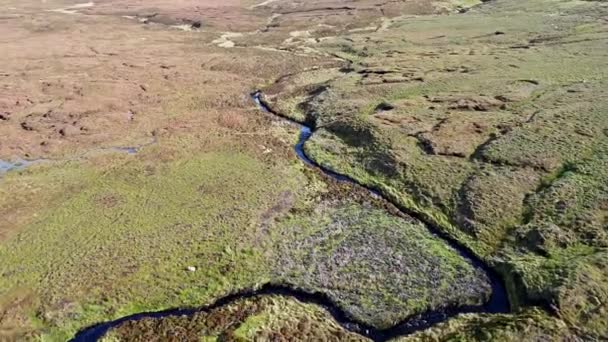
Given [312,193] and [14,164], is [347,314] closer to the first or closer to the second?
[312,193]

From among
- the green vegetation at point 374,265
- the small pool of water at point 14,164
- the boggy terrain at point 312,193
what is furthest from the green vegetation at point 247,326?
the small pool of water at point 14,164

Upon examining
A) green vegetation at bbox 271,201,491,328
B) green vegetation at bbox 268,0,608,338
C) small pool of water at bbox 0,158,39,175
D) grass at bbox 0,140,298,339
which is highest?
green vegetation at bbox 268,0,608,338

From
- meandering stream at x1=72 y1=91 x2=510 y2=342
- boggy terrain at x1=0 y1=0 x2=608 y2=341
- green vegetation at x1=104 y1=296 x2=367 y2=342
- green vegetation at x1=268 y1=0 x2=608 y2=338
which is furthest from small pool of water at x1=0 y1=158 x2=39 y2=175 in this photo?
green vegetation at x1=268 y1=0 x2=608 y2=338

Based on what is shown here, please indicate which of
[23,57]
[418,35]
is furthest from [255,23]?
[23,57]

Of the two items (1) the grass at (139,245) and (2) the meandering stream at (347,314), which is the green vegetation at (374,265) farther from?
(1) the grass at (139,245)

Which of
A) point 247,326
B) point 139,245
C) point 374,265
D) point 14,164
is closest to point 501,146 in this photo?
point 374,265

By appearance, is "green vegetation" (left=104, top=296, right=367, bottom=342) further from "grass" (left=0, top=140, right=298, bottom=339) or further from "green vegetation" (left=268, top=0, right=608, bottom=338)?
"green vegetation" (left=268, top=0, right=608, bottom=338)

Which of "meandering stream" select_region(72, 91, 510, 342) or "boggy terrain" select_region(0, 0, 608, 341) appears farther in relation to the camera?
"boggy terrain" select_region(0, 0, 608, 341)

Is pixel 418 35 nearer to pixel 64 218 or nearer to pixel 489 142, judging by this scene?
pixel 489 142
